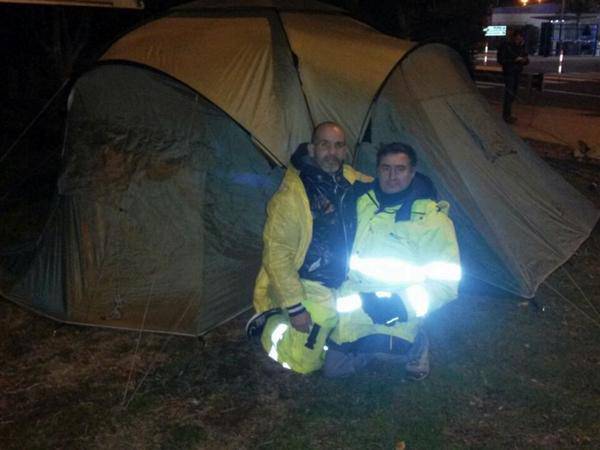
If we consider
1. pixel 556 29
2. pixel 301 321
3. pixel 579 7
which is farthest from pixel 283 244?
pixel 579 7

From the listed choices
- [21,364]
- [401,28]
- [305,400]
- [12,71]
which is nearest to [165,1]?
[12,71]

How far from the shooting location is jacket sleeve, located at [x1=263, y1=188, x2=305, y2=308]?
368cm

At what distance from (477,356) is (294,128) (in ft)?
6.60

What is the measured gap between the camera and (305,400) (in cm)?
381

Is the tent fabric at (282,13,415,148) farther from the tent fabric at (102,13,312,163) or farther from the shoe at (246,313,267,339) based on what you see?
the shoe at (246,313,267,339)

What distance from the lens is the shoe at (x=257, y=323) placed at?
4.08 m

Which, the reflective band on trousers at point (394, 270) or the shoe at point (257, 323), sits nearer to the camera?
the reflective band on trousers at point (394, 270)

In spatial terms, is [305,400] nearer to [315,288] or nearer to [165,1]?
[315,288]

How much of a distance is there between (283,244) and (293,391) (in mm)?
893

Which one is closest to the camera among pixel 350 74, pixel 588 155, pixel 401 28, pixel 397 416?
pixel 397 416

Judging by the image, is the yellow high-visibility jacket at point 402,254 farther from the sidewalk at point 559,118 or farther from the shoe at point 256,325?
the sidewalk at point 559,118

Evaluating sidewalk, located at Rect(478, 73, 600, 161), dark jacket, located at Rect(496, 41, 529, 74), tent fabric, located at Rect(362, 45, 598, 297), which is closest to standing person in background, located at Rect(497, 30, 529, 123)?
dark jacket, located at Rect(496, 41, 529, 74)

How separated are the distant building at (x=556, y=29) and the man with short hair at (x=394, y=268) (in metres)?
42.1

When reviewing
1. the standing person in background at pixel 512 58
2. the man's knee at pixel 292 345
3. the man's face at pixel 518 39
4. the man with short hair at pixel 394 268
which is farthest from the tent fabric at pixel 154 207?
the man's face at pixel 518 39
